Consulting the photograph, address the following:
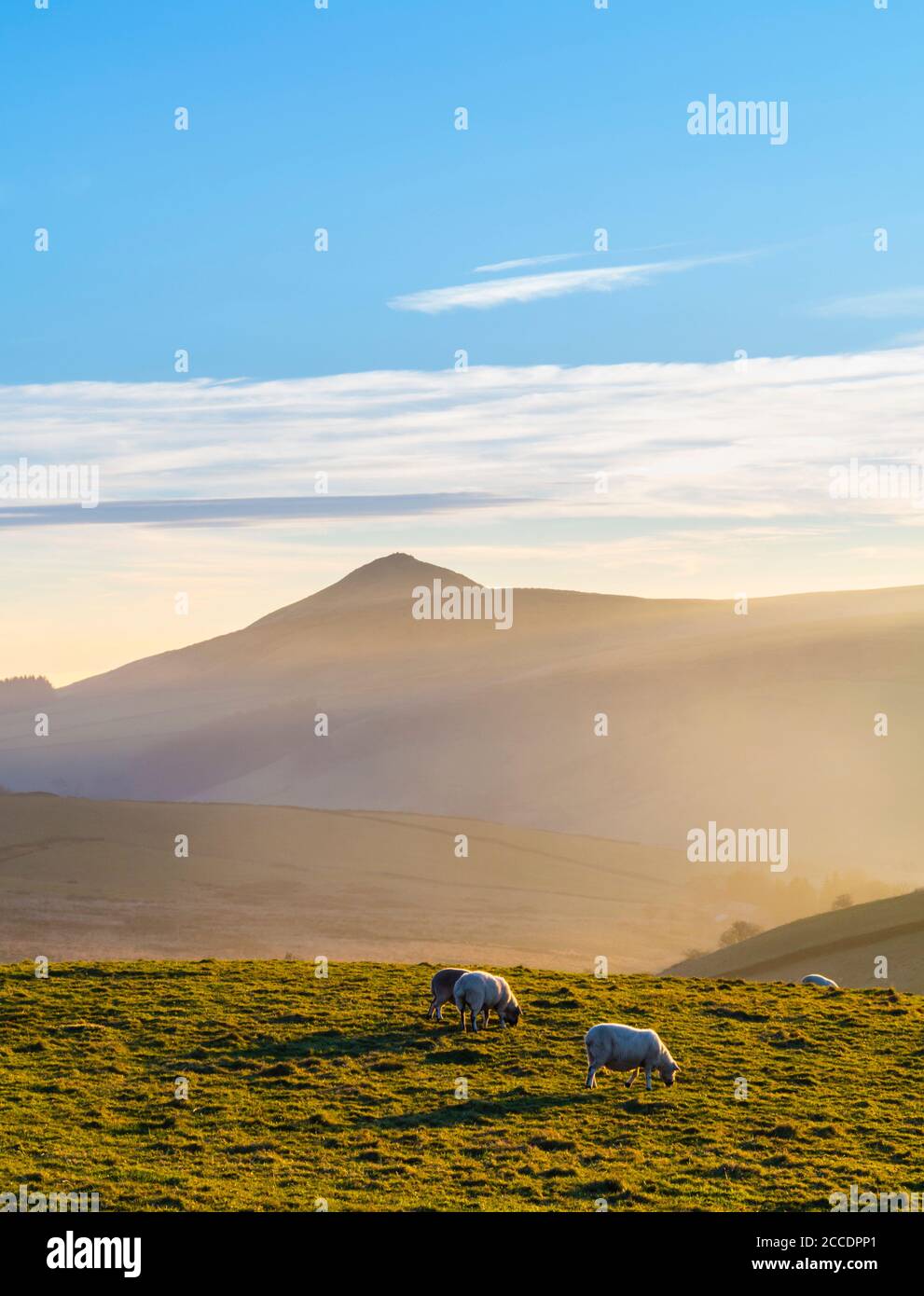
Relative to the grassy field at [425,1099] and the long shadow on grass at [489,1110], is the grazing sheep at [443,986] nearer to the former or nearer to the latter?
the grassy field at [425,1099]

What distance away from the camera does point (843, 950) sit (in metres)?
81.7

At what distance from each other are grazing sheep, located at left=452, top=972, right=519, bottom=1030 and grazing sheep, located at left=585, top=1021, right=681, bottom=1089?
4.57 metres

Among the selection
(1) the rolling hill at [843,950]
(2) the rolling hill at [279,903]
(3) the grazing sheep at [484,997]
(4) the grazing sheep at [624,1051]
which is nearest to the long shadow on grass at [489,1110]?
(4) the grazing sheep at [624,1051]

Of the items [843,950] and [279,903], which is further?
[279,903]

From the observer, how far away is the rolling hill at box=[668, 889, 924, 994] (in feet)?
242

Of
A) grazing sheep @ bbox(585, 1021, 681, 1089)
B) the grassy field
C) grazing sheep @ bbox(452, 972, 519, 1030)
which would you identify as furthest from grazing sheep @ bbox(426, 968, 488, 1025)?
grazing sheep @ bbox(585, 1021, 681, 1089)

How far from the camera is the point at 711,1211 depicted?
65.3 feet

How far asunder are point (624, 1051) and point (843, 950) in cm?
5975

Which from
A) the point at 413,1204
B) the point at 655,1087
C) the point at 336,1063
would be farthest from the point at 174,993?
the point at 413,1204

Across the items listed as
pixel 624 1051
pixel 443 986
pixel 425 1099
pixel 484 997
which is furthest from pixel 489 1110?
pixel 443 986

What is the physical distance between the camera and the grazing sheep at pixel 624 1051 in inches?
1056

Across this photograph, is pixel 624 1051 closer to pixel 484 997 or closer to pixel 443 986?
pixel 484 997
